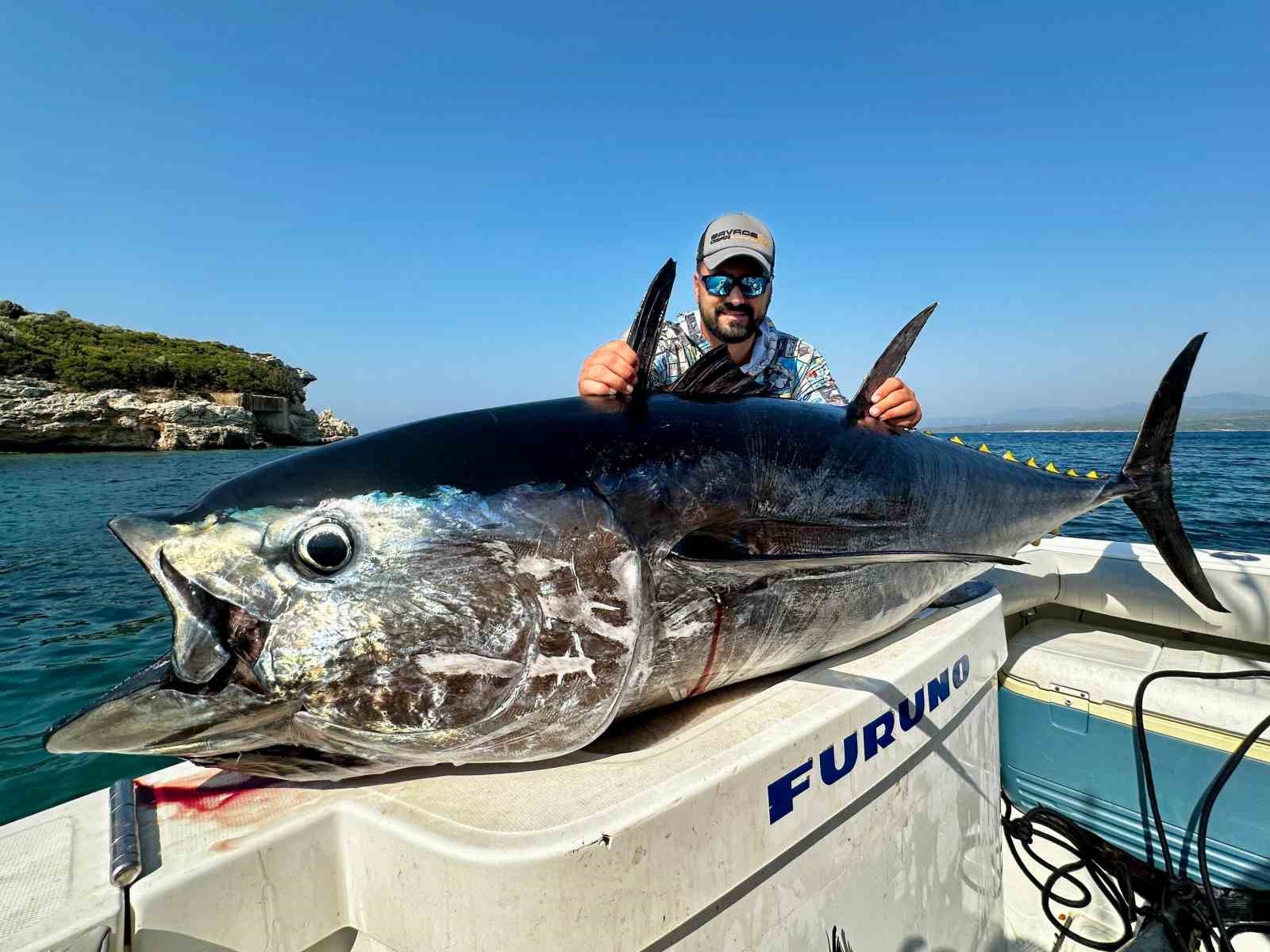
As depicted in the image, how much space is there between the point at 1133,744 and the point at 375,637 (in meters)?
2.61

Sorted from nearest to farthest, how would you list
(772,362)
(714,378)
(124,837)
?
(124,837), (714,378), (772,362)

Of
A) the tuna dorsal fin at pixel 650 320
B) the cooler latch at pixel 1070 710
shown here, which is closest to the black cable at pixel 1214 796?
the cooler latch at pixel 1070 710

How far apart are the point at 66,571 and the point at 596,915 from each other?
1065cm

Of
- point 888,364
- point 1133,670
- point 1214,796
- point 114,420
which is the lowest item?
point 1214,796

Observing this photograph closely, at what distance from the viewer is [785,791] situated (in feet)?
3.86

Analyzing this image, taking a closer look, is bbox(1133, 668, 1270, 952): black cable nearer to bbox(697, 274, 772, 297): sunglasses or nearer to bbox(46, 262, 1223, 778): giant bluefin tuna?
bbox(46, 262, 1223, 778): giant bluefin tuna

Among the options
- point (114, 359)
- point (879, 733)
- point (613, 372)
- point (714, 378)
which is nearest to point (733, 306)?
point (714, 378)

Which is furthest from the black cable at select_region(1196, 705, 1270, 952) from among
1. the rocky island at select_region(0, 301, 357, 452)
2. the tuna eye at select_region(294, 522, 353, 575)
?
the rocky island at select_region(0, 301, 357, 452)

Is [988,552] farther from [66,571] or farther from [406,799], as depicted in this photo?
[66,571]

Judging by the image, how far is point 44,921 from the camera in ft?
2.78

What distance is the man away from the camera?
10.0ft

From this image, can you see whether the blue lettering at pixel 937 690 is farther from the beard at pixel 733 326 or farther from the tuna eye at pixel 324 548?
the beard at pixel 733 326

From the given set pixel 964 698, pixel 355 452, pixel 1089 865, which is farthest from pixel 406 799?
pixel 1089 865

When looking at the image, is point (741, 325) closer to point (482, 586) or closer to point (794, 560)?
point (794, 560)
